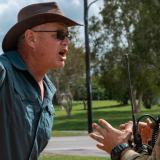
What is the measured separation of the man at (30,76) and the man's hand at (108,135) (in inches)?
19.9

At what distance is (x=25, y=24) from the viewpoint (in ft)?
12.6

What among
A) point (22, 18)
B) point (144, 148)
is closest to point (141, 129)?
point (144, 148)

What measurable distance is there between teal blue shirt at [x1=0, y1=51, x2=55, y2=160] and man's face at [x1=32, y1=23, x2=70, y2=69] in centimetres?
14

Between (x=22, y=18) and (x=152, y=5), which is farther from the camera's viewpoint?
(x=152, y=5)

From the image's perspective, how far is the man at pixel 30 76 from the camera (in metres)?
3.56

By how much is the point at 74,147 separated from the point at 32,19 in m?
15.8

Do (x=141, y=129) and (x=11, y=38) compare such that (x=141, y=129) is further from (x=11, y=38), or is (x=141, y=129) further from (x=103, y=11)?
(x=103, y=11)

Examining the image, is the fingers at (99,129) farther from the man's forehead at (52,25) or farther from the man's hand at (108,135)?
the man's forehead at (52,25)

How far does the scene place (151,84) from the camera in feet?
154

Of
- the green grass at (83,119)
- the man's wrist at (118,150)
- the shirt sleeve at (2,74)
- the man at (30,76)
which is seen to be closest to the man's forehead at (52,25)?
the man at (30,76)

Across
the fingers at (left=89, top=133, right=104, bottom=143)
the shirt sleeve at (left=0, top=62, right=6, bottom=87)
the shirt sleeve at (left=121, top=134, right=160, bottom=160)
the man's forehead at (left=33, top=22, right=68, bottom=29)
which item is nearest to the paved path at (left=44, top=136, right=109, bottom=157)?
the man's forehead at (left=33, top=22, right=68, bottom=29)

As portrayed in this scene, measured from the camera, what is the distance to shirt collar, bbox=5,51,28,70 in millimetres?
3743

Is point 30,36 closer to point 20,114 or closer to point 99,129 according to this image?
point 20,114

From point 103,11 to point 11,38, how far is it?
43.2 meters
